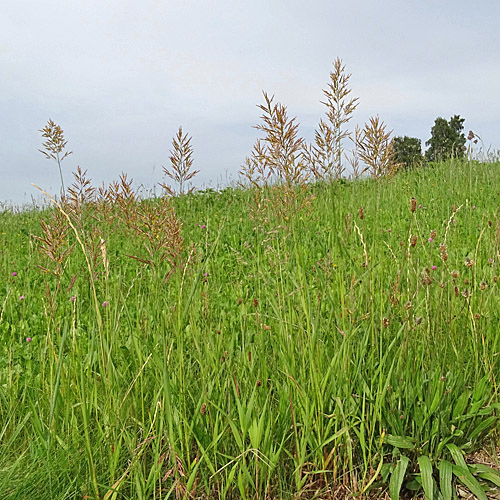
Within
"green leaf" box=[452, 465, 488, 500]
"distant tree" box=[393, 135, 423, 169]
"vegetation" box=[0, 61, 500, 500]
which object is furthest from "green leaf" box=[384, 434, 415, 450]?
"distant tree" box=[393, 135, 423, 169]

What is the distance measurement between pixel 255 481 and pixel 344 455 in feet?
1.13

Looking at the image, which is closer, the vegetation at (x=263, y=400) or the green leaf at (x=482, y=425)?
the vegetation at (x=263, y=400)

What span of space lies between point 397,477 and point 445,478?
0.18 meters

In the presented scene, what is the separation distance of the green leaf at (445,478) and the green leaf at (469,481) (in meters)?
0.03

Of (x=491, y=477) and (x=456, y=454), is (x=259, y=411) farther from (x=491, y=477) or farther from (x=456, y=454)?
(x=491, y=477)

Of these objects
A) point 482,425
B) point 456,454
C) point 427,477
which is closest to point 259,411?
point 427,477

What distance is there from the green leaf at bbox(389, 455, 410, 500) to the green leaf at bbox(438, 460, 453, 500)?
14 centimetres

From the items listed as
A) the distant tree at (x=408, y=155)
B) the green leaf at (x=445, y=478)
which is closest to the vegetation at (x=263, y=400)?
the green leaf at (x=445, y=478)

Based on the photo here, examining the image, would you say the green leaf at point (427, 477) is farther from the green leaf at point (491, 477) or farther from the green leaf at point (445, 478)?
the green leaf at point (491, 477)

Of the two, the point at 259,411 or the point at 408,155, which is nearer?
the point at 259,411

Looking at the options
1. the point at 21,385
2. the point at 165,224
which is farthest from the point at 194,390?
the point at 21,385

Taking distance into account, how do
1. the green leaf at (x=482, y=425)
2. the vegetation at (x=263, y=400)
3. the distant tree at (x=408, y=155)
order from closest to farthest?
the vegetation at (x=263, y=400)
the green leaf at (x=482, y=425)
the distant tree at (x=408, y=155)

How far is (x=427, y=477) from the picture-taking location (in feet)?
5.67

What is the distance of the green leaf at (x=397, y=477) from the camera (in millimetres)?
1724
